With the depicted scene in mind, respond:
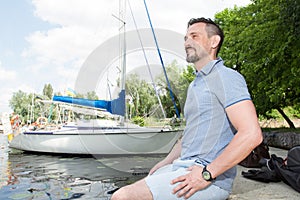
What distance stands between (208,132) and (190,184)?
0.29 m

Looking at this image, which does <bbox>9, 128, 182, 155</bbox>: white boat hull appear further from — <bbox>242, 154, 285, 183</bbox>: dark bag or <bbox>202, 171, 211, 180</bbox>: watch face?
<bbox>202, 171, 211, 180</bbox>: watch face

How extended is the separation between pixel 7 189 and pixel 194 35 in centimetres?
616

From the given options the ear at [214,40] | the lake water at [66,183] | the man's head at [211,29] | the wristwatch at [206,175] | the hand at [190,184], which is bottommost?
the lake water at [66,183]

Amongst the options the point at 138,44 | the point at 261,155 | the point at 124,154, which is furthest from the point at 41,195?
the point at 138,44

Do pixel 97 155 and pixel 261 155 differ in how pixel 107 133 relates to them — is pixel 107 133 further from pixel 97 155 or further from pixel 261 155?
pixel 261 155

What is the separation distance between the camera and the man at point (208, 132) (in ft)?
4.43

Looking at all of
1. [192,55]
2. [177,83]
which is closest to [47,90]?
[177,83]

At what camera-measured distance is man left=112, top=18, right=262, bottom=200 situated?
1.35 metres

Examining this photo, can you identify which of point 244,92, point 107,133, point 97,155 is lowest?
point 97,155

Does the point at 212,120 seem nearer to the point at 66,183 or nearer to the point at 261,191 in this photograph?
the point at 261,191

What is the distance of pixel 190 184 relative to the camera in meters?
1.38

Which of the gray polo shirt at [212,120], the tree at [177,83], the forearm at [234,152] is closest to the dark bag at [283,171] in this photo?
the gray polo shirt at [212,120]

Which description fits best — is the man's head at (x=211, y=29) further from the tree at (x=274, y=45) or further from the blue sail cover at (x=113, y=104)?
the blue sail cover at (x=113, y=104)

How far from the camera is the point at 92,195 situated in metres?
5.34
